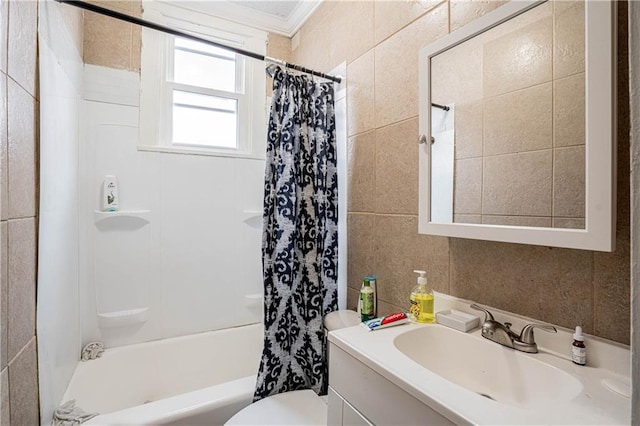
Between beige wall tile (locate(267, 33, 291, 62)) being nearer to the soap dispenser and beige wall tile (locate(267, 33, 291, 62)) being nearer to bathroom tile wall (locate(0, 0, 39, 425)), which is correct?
bathroom tile wall (locate(0, 0, 39, 425))

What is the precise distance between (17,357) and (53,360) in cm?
38

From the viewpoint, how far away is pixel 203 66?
82.3 inches

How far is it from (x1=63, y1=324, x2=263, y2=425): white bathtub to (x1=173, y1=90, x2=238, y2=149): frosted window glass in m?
1.27

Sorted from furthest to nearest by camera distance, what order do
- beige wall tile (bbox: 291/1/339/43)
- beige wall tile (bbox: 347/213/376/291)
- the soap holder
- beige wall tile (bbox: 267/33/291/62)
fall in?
beige wall tile (bbox: 267/33/291/62) < beige wall tile (bbox: 291/1/339/43) < beige wall tile (bbox: 347/213/376/291) < the soap holder

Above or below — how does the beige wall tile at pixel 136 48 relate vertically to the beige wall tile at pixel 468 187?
above

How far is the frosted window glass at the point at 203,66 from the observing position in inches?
78.6

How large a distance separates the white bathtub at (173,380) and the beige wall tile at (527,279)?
3.45ft

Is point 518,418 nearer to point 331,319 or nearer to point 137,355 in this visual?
point 331,319

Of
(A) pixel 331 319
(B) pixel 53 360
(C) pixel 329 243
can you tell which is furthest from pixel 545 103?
(B) pixel 53 360

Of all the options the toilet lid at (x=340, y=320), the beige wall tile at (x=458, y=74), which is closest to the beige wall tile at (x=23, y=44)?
the beige wall tile at (x=458, y=74)

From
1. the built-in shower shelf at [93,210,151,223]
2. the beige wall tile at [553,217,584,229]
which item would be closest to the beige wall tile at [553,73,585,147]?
the beige wall tile at [553,217,584,229]

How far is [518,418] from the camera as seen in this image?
560 mm

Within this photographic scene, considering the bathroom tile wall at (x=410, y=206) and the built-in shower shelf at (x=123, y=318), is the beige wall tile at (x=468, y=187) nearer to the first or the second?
the bathroom tile wall at (x=410, y=206)

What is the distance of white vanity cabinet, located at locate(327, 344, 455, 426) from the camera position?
2.18 ft
